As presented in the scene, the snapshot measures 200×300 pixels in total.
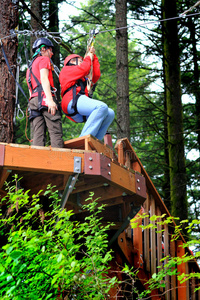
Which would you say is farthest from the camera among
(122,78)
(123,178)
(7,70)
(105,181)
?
(122,78)

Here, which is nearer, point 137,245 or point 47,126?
point 47,126

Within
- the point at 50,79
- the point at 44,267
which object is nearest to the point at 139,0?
the point at 50,79

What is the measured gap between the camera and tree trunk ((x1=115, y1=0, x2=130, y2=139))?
11062 mm

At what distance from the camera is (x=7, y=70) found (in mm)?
8430

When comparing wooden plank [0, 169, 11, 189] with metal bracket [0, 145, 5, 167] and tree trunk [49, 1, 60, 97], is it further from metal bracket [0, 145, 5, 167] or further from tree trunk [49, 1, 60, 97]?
tree trunk [49, 1, 60, 97]

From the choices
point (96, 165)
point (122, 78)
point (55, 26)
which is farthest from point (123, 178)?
point (55, 26)

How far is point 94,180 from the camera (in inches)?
255

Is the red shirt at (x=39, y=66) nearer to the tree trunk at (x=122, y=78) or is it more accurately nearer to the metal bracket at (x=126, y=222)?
the metal bracket at (x=126, y=222)

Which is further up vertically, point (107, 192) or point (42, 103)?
point (42, 103)

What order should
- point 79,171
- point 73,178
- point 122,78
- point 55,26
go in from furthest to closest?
point 55,26 → point 122,78 → point 73,178 → point 79,171

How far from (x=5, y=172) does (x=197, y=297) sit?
453 cm

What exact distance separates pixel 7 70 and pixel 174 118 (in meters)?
5.22

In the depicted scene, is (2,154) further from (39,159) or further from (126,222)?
(126,222)

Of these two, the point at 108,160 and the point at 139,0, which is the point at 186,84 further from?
the point at 108,160
